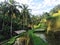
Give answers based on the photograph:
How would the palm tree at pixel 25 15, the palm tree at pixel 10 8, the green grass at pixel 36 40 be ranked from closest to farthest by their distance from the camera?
the green grass at pixel 36 40, the palm tree at pixel 10 8, the palm tree at pixel 25 15

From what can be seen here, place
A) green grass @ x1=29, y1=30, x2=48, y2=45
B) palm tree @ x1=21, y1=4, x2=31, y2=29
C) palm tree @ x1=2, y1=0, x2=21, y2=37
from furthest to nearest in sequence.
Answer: palm tree @ x1=21, y1=4, x2=31, y2=29
palm tree @ x1=2, y1=0, x2=21, y2=37
green grass @ x1=29, y1=30, x2=48, y2=45

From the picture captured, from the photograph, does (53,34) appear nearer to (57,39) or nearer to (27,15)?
(57,39)

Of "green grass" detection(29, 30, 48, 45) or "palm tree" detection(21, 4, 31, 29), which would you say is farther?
"palm tree" detection(21, 4, 31, 29)

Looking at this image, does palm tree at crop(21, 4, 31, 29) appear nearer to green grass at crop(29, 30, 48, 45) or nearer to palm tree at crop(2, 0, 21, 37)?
palm tree at crop(2, 0, 21, 37)

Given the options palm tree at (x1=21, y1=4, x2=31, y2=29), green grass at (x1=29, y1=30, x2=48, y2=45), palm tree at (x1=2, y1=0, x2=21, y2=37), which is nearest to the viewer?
green grass at (x1=29, y1=30, x2=48, y2=45)

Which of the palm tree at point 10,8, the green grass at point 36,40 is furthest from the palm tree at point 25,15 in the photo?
the green grass at point 36,40

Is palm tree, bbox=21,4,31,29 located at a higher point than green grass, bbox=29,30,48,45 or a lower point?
higher

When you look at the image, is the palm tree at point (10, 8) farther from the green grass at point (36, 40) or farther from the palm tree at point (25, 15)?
the green grass at point (36, 40)

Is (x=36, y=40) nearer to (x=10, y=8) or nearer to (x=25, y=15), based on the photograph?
(x=10, y=8)

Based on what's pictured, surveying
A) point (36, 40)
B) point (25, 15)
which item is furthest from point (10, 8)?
point (36, 40)

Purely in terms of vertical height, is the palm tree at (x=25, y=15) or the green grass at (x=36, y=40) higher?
the palm tree at (x=25, y=15)

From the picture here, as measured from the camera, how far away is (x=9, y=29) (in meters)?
53.0

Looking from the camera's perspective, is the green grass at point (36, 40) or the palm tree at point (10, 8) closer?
the green grass at point (36, 40)

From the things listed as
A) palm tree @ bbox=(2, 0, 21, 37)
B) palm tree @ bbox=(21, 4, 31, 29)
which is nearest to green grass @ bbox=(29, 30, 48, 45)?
palm tree @ bbox=(2, 0, 21, 37)
